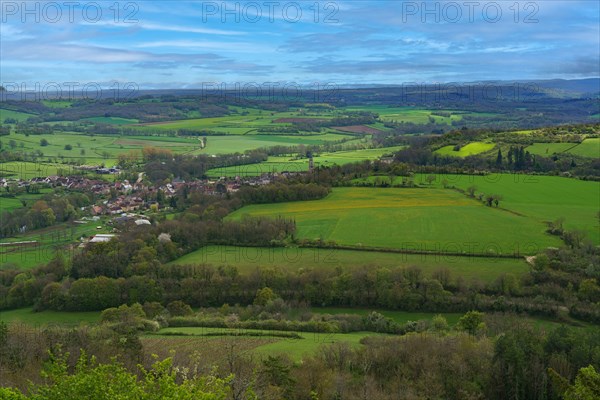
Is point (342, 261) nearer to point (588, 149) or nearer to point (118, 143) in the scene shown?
point (588, 149)

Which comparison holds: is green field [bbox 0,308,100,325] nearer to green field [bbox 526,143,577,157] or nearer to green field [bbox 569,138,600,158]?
green field [bbox 526,143,577,157]

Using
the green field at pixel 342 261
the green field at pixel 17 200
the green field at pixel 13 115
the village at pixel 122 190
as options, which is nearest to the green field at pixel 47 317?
the green field at pixel 342 261

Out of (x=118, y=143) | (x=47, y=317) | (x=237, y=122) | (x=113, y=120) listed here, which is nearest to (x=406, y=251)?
(x=47, y=317)

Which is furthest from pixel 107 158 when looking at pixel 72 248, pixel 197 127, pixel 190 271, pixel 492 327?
pixel 492 327

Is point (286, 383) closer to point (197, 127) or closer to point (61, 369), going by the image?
point (61, 369)

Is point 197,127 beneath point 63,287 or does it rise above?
above

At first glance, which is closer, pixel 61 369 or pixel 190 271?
pixel 61 369
